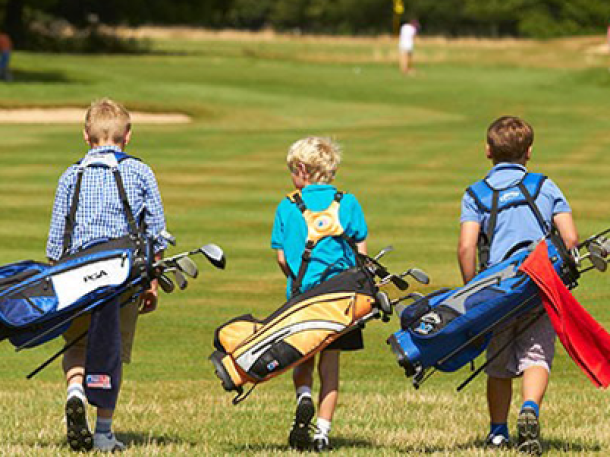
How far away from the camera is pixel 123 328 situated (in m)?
6.78

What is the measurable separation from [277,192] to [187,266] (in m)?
14.0

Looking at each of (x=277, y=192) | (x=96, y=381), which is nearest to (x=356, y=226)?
(x=96, y=381)

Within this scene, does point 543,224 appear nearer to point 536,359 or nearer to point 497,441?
point 536,359

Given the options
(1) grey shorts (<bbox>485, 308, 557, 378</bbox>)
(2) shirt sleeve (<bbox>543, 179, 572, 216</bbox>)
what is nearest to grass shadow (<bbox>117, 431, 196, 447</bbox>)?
(1) grey shorts (<bbox>485, 308, 557, 378</bbox>)

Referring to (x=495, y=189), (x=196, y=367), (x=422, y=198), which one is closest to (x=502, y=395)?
(x=495, y=189)

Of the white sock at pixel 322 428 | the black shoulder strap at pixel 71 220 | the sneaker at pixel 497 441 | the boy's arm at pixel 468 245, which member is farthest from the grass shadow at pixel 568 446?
the black shoulder strap at pixel 71 220

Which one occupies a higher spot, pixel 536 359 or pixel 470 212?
pixel 470 212

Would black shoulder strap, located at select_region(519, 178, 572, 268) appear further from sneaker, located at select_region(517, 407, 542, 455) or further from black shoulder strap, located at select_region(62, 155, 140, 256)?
black shoulder strap, located at select_region(62, 155, 140, 256)

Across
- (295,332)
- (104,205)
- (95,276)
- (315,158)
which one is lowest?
(295,332)

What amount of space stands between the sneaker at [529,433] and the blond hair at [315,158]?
1467mm

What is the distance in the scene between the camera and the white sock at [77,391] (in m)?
6.36

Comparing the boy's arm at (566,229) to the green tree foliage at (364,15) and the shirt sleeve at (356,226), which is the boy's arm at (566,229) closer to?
the shirt sleeve at (356,226)

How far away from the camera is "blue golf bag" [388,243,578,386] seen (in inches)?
245

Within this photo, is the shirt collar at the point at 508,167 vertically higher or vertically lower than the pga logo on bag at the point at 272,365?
higher
